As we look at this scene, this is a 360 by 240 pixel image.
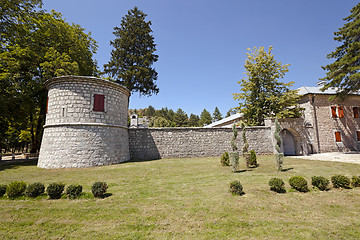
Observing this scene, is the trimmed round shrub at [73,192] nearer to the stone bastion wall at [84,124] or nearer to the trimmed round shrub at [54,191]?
the trimmed round shrub at [54,191]

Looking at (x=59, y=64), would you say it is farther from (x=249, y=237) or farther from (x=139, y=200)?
(x=249, y=237)

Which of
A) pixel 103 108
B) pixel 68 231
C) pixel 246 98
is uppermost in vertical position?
pixel 246 98

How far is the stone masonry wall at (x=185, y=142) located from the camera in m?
16.4

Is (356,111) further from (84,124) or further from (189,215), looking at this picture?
(84,124)

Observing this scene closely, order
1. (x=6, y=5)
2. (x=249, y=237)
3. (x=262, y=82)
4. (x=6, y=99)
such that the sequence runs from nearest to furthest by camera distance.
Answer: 1. (x=249, y=237)
2. (x=6, y=5)
3. (x=6, y=99)
4. (x=262, y=82)

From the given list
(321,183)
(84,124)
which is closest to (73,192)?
(84,124)

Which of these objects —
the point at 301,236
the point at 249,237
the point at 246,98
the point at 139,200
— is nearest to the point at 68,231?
the point at 139,200

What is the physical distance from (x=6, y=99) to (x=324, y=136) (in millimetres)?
34472

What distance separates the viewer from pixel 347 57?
16516 millimetres

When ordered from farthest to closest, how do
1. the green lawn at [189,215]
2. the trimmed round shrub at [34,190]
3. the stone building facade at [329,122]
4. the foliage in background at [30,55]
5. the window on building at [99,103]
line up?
the stone building facade at [329,122] → the foliage in background at [30,55] → the window on building at [99,103] → the trimmed round shrub at [34,190] → the green lawn at [189,215]

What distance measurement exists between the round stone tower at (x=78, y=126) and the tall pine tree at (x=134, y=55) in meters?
11.6

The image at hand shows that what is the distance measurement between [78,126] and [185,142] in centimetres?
979

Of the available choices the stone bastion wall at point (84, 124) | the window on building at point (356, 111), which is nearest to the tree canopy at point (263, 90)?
the window on building at point (356, 111)

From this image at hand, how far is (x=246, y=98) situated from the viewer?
2108 cm
